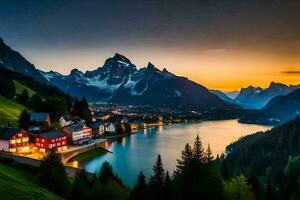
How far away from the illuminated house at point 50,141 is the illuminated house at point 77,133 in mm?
13815

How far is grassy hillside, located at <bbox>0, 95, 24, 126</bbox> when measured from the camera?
9881cm

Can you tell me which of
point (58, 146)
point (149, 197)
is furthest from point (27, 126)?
point (149, 197)

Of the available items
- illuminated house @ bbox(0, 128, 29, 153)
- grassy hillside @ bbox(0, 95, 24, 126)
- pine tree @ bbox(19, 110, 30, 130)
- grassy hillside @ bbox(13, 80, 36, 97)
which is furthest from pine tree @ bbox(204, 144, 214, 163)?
grassy hillside @ bbox(13, 80, 36, 97)

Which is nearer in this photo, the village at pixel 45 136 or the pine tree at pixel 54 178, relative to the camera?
the pine tree at pixel 54 178

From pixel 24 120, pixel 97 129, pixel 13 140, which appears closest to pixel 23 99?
pixel 97 129

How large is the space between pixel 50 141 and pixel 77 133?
28082 mm

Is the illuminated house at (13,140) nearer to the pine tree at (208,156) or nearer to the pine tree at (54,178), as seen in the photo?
the pine tree at (54,178)

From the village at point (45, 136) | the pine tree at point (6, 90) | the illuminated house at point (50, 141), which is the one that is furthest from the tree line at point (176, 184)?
the pine tree at point (6, 90)

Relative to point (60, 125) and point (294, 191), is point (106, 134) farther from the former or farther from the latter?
point (294, 191)

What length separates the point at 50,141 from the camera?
88375mm

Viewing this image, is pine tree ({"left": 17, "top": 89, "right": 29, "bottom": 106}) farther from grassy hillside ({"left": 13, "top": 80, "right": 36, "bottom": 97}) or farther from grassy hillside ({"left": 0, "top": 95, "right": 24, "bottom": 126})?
grassy hillside ({"left": 13, "top": 80, "right": 36, "bottom": 97})

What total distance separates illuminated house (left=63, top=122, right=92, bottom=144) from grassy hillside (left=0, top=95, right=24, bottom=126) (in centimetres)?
1381

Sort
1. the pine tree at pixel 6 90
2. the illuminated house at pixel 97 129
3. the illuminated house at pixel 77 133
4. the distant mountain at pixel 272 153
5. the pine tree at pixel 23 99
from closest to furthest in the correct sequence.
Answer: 1. the distant mountain at pixel 272 153
2. the illuminated house at pixel 77 133
3. the pine tree at pixel 6 90
4. the pine tree at pixel 23 99
5. the illuminated house at pixel 97 129

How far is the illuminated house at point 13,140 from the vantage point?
252 ft
